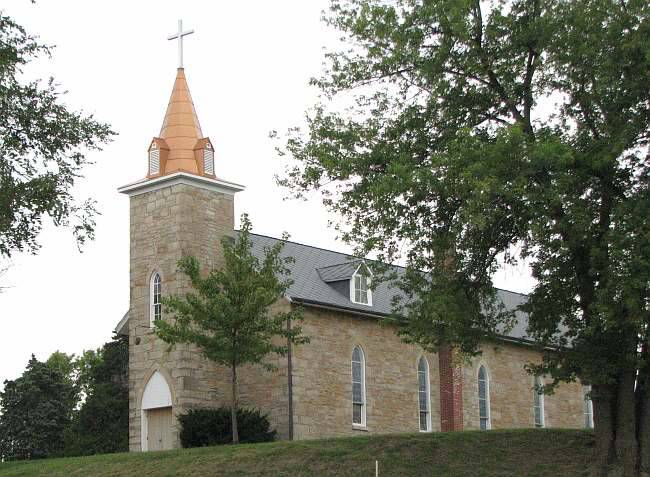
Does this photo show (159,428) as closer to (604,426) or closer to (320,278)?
(320,278)

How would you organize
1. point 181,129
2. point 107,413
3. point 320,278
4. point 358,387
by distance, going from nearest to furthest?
point 181,129 < point 358,387 < point 320,278 < point 107,413

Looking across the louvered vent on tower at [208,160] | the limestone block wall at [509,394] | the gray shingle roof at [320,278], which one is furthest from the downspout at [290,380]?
the limestone block wall at [509,394]

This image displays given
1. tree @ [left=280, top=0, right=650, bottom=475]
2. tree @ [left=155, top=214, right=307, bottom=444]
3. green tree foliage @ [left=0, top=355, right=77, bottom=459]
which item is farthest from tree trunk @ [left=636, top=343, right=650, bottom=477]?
green tree foliage @ [left=0, top=355, right=77, bottom=459]

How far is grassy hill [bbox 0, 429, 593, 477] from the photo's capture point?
26.9m

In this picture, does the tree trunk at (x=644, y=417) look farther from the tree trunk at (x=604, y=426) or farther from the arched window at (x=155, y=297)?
the arched window at (x=155, y=297)

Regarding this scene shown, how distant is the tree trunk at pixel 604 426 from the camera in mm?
25594

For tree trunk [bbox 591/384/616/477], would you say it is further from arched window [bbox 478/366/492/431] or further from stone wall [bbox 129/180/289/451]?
arched window [bbox 478/366/492/431]

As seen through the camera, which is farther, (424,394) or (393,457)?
(424,394)

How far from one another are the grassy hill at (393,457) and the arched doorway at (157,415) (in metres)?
6.91

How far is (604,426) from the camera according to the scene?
25.7 metres

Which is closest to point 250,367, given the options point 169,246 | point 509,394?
point 169,246

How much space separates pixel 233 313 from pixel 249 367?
20.0 ft

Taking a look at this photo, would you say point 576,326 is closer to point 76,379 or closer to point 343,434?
point 343,434

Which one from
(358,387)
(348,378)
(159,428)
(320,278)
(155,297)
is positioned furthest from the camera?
(320,278)
